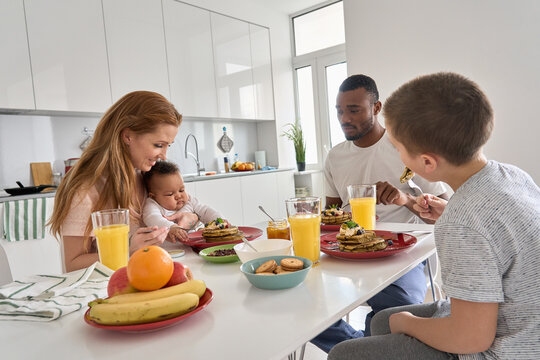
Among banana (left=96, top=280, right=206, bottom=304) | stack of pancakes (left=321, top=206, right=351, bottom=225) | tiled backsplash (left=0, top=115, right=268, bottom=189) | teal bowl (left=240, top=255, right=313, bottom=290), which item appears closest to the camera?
banana (left=96, top=280, right=206, bottom=304)

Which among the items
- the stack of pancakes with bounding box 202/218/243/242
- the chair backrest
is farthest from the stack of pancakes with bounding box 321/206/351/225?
the chair backrest

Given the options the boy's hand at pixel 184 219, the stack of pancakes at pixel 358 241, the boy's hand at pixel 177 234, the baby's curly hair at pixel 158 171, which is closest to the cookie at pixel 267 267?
the stack of pancakes at pixel 358 241

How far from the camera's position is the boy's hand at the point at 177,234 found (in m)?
1.44

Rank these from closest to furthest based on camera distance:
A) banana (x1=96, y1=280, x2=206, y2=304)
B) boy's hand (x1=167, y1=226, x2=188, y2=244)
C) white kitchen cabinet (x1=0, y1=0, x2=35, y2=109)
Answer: banana (x1=96, y1=280, x2=206, y2=304)
boy's hand (x1=167, y1=226, x2=188, y2=244)
white kitchen cabinet (x1=0, y1=0, x2=35, y2=109)

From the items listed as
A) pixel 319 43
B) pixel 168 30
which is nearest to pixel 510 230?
pixel 168 30

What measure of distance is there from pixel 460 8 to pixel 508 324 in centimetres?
317

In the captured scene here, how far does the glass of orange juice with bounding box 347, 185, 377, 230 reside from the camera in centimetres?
145

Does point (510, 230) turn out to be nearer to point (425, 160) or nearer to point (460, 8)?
point (425, 160)

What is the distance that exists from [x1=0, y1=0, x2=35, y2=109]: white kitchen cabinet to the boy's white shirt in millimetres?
1789

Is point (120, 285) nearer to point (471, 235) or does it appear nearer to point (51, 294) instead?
point (51, 294)

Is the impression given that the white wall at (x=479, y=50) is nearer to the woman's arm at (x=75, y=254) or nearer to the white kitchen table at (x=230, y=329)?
the white kitchen table at (x=230, y=329)

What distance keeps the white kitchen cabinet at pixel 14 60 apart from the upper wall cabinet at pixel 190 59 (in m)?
1.33

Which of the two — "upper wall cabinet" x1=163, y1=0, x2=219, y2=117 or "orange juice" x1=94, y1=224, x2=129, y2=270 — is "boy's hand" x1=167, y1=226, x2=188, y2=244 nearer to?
"orange juice" x1=94, y1=224, x2=129, y2=270

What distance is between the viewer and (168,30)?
3994 millimetres
